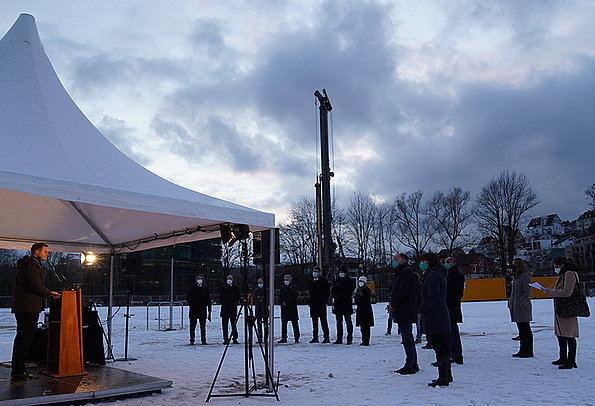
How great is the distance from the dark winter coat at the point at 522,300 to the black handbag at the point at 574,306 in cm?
84

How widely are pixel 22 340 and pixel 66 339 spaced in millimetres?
608

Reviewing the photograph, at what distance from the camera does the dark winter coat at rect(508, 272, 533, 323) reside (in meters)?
8.24

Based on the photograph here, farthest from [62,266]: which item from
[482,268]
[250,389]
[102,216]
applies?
[482,268]

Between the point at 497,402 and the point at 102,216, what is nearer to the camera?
the point at 497,402

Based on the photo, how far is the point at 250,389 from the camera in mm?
6527

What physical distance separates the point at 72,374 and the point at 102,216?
287 centimetres

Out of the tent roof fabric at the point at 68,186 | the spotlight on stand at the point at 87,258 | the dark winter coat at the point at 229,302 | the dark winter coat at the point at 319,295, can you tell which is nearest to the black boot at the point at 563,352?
the tent roof fabric at the point at 68,186

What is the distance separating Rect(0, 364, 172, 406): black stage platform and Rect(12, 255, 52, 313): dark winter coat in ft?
3.18

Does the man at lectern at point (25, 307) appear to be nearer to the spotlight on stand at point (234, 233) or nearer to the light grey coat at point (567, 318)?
the spotlight on stand at point (234, 233)

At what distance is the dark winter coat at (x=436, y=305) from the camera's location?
21.2ft

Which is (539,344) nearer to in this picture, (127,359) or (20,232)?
(127,359)

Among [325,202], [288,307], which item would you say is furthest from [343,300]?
[325,202]

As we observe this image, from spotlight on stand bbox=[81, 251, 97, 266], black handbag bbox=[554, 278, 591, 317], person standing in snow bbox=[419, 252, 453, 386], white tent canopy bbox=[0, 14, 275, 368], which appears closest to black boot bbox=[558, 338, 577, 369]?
black handbag bbox=[554, 278, 591, 317]

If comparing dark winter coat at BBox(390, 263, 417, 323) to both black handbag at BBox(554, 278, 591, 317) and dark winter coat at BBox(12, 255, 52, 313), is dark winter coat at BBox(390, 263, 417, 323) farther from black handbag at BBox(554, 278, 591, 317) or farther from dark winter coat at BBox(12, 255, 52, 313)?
dark winter coat at BBox(12, 255, 52, 313)
